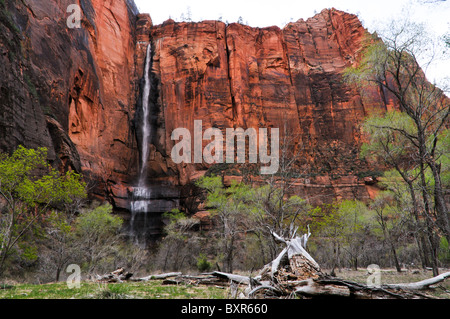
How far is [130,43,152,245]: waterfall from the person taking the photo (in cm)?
3762

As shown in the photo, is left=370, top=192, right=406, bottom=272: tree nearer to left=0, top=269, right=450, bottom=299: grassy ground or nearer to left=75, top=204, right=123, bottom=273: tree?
left=0, top=269, right=450, bottom=299: grassy ground

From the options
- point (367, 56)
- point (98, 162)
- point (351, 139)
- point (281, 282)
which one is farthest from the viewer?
point (351, 139)

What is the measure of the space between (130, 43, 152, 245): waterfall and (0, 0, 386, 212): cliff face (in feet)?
3.90

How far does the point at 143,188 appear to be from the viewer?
137 feet

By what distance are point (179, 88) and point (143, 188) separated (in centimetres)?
2021

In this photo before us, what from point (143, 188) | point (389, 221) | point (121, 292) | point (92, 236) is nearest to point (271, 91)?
point (143, 188)

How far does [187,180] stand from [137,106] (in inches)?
734

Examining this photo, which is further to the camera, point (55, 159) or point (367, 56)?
point (55, 159)

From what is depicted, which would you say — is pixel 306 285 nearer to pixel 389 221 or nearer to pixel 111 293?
pixel 111 293

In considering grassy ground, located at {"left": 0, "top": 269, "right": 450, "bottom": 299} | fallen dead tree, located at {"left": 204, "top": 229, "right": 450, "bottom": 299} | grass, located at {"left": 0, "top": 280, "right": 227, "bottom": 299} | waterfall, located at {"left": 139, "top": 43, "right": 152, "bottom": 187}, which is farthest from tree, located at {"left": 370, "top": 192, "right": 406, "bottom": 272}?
waterfall, located at {"left": 139, "top": 43, "right": 152, "bottom": 187}

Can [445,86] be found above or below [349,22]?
below

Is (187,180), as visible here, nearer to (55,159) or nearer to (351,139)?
(55,159)
